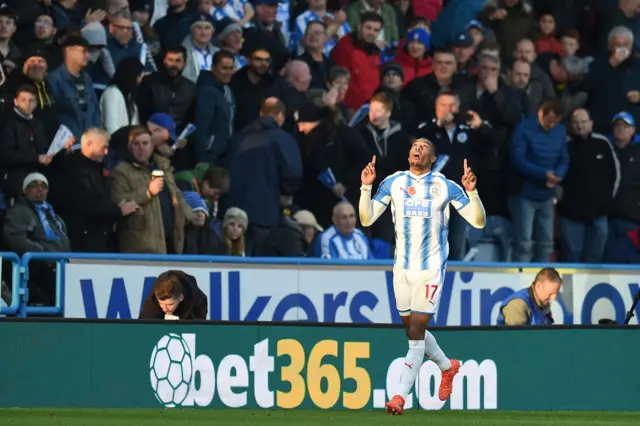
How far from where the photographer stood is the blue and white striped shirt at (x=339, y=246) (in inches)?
663

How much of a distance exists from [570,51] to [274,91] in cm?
472

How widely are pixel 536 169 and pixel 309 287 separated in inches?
147

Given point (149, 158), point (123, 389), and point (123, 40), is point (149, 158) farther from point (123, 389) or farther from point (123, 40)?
point (123, 389)

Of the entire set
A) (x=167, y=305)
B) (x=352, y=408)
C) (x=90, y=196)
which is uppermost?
(x=90, y=196)

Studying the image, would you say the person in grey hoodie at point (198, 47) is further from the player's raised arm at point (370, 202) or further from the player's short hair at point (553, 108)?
the player's raised arm at point (370, 202)

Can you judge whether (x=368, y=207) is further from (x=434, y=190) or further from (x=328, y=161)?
(x=328, y=161)

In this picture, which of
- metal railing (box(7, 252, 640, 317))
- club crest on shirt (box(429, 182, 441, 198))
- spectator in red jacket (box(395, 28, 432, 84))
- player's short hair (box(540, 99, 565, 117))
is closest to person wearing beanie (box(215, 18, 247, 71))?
spectator in red jacket (box(395, 28, 432, 84))

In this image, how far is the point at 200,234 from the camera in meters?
16.5

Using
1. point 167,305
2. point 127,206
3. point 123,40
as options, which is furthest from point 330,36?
point 167,305

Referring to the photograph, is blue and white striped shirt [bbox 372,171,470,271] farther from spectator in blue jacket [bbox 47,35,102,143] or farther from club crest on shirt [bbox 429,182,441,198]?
spectator in blue jacket [bbox 47,35,102,143]

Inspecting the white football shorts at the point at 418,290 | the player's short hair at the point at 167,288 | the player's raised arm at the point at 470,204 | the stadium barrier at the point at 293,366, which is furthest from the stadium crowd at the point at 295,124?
the player's raised arm at the point at 470,204

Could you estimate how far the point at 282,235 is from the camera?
55.0 feet

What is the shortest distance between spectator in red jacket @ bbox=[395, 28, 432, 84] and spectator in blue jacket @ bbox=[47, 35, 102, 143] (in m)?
4.53

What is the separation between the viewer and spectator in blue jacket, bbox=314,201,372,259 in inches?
662
